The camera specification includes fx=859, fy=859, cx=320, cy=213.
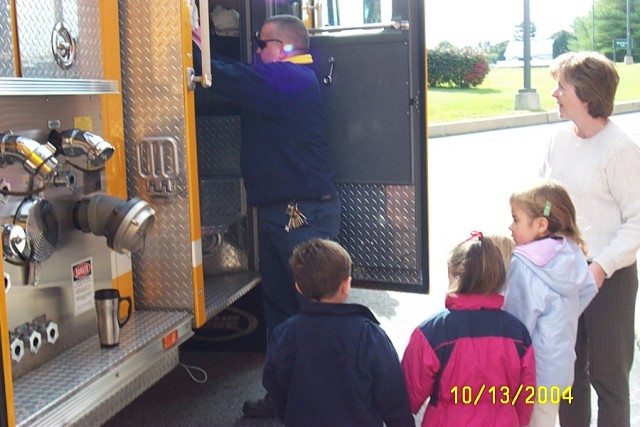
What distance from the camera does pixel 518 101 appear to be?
22.4 meters

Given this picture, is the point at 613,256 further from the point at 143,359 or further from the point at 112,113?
the point at 112,113

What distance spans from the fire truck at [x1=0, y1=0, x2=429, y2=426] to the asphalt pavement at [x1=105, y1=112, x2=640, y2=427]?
59 cm

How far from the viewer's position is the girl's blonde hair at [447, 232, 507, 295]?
9.55 ft

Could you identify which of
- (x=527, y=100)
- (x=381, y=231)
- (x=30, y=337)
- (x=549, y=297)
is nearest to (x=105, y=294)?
(x=30, y=337)

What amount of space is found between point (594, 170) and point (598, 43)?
46007mm

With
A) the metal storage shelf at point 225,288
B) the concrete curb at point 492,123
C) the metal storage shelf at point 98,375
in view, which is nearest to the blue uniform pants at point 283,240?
the metal storage shelf at point 225,288

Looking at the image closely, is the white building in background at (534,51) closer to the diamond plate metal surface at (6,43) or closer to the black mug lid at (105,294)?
the black mug lid at (105,294)

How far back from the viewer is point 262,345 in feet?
17.3

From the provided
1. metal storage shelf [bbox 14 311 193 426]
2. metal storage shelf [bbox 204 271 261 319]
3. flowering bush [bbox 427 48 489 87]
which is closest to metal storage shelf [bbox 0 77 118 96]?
metal storage shelf [bbox 14 311 193 426]

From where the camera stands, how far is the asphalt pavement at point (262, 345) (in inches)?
179

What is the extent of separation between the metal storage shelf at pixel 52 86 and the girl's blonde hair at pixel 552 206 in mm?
1630

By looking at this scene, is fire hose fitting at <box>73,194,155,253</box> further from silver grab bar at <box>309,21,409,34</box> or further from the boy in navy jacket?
silver grab bar at <box>309,21,409,34</box>

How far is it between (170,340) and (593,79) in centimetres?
204

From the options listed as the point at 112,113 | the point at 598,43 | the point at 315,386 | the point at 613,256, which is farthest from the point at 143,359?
the point at 598,43
